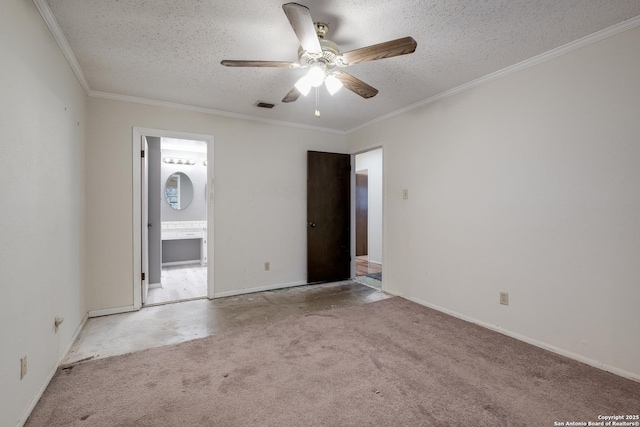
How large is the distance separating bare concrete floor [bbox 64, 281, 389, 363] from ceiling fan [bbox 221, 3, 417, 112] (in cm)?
235

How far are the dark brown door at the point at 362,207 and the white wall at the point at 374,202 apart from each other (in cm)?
15

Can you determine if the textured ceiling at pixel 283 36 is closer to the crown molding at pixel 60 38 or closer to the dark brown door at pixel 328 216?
the crown molding at pixel 60 38

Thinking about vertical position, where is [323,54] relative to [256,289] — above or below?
above

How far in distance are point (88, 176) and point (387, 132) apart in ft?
11.8

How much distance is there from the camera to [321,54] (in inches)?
74.9

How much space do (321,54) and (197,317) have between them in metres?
2.83

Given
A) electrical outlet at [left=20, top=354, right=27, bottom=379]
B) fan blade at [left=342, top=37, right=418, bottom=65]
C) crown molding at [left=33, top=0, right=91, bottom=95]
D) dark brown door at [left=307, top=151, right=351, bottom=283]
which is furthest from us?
dark brown door at [left=307, top=151, right=351, bottom=283]

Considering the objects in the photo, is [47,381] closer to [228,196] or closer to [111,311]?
[111,311]

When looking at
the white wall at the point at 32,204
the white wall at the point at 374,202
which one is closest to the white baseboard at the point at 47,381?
the white wall at the point at 32,204

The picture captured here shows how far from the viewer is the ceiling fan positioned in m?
1.56

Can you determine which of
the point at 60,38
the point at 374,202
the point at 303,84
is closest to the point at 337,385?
the point at 303,84

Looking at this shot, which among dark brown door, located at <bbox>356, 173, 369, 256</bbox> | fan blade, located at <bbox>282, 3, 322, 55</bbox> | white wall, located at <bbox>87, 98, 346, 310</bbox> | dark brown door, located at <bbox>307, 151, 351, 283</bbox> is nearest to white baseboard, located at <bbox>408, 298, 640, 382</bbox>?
dark brown door, located at <bbox>307, 151, 351, 283</bbox>

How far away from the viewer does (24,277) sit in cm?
159

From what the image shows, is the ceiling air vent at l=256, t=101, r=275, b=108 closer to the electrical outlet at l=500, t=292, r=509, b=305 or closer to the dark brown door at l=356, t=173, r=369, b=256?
the electrical outlet at l=500, t=292, r=509, b=305
